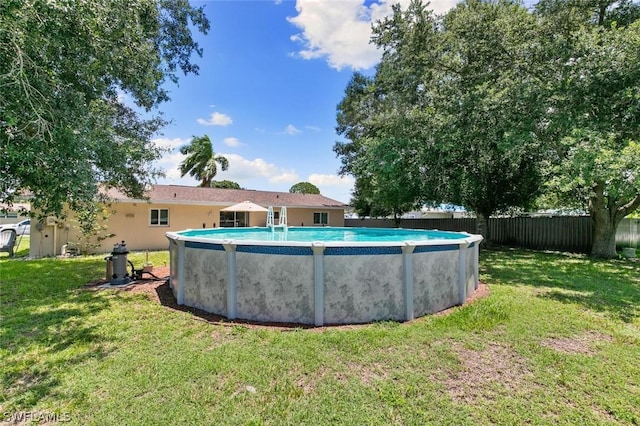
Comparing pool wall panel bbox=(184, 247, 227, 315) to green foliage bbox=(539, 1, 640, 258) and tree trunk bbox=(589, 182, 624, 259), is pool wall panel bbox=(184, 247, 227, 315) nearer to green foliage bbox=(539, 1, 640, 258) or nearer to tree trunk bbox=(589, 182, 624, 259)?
green foliage bbox=(539, 1, 640, 258)

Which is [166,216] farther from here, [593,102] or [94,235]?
[593,102]

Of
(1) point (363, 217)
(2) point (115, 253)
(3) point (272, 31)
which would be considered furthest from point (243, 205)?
(1) point (363, 217)

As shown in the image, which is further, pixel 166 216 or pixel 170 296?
pixel 166 216

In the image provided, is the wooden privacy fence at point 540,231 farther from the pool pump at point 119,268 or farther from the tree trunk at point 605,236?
the pool pump at point 119,268

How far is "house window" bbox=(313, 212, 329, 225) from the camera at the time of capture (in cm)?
2336

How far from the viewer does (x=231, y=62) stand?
43.5ft

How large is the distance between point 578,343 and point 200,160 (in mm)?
32683

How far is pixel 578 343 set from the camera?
4.40m

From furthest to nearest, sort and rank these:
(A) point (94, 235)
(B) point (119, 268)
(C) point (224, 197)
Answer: (C) point (224, 197), (A) point (94, 235), (B) point (119, 268)

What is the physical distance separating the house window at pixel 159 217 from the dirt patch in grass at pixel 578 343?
1675 centimetres

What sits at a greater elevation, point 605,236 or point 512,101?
point 512,101

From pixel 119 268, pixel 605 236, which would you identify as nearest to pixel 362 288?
pixel 119 268

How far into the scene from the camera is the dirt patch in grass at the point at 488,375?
128 inches

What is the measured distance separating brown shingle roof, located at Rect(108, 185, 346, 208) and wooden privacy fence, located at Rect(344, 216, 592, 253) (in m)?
9.33
